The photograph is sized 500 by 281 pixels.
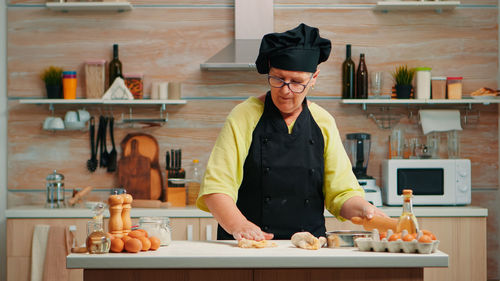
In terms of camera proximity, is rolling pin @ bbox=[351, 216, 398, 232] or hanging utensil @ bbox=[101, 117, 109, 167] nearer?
rolling pin @ bbox=[351, 216, 398, 232]

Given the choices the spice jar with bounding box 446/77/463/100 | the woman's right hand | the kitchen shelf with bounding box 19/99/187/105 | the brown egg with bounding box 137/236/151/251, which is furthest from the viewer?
the spice jar with bounding box 446/77/463/100

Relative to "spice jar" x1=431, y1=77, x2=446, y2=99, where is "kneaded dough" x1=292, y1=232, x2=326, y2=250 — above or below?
below

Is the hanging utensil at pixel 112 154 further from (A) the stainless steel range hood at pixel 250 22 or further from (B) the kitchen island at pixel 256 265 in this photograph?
(B) the kitchen island at pixel 256 265

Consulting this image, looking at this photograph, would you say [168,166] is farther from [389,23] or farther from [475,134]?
[475,134]

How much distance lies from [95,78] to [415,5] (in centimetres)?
220

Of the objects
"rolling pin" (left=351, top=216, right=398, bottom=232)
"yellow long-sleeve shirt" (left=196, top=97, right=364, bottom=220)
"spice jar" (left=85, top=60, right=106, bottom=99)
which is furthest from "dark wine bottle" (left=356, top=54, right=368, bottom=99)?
"rolling pin" (left=351, top=216, right=398, bottom=232)

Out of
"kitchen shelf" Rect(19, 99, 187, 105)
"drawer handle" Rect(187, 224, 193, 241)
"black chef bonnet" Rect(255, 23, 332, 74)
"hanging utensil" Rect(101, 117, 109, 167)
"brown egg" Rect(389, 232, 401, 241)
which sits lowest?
"drawer handle" Rect(187, 224, 193, 241)

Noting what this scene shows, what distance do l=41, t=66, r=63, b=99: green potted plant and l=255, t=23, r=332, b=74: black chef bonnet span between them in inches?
95.5

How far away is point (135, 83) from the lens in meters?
4.18

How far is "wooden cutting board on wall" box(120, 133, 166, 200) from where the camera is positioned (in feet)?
13.6

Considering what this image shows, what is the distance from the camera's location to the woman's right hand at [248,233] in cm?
188

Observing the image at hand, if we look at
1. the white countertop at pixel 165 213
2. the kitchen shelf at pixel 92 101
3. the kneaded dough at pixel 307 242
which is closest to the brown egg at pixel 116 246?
the kneaded dough at pixel 307 242

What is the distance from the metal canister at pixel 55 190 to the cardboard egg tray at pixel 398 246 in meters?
2.74

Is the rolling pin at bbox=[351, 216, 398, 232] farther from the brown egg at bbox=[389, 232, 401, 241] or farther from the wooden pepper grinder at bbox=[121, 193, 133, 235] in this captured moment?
the wooden pepper grinder at bbox=[121, 193, 133, 235]
